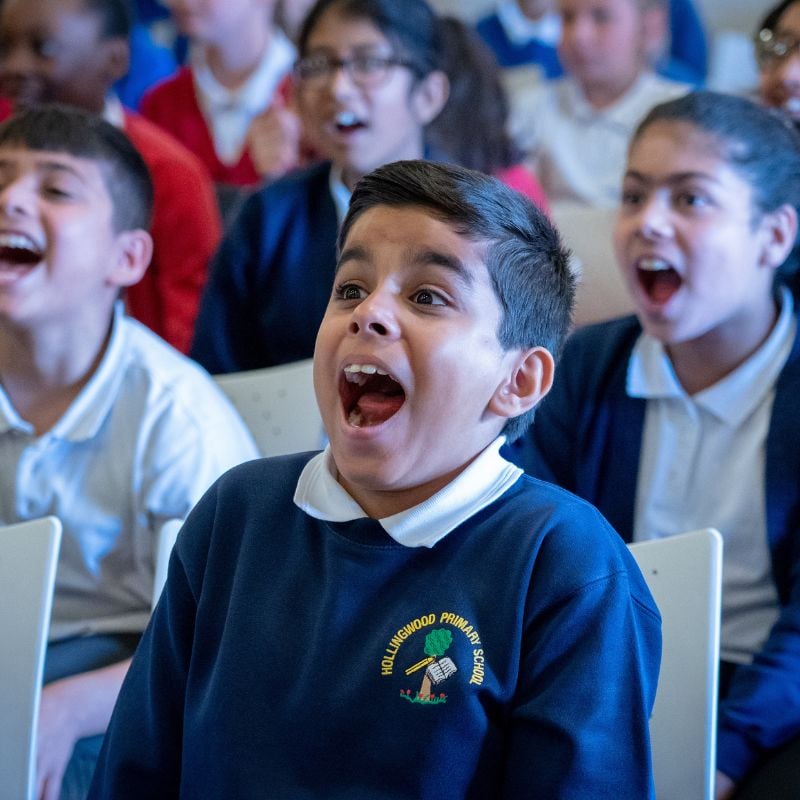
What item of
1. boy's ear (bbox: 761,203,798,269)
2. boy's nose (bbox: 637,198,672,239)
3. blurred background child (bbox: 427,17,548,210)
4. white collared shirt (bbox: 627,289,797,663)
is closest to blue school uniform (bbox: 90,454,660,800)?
white collared shirt (bbox: 627,289,797,663)

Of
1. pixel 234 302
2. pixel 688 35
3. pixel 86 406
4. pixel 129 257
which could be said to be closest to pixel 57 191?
pixel 129 257

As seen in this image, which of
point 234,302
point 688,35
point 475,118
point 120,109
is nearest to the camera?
point 234,302

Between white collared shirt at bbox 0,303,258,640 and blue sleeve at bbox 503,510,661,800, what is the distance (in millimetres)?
712

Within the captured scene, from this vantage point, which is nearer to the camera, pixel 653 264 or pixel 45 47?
pixel 653 264

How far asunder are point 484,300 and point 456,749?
37cm

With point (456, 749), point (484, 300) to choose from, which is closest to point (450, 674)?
point (456, 749)

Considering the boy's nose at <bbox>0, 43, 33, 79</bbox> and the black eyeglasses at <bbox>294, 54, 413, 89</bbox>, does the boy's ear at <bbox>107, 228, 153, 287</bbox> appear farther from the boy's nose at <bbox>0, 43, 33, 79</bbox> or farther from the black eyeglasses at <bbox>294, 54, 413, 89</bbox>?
the boy's nose at <bbox>0, 43, 33, 79</bbox>

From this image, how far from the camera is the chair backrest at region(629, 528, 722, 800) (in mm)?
1200

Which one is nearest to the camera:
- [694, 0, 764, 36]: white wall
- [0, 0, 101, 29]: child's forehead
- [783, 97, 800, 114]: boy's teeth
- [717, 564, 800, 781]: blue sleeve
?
[717, 564, 800, 781]: blue sleeve

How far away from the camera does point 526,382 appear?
106 cm

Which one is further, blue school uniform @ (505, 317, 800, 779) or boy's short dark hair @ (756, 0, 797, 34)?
boy's short dark hair @ (756, 0, 797, 34)

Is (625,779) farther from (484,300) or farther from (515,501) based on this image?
(484,300)

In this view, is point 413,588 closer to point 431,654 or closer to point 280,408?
point 431,654

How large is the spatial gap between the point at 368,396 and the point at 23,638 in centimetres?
52
